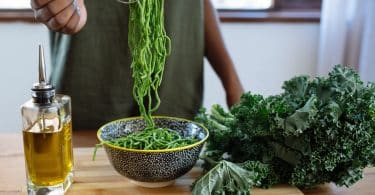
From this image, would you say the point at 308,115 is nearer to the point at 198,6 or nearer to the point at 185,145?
the point at 185,145

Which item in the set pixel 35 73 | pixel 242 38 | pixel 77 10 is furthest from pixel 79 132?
pixel 242 38

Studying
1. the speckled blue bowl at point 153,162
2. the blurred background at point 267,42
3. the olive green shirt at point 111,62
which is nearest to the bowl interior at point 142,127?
the speckled blue bowl at point 153,162

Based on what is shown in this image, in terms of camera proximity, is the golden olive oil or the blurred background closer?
the golden olive oil

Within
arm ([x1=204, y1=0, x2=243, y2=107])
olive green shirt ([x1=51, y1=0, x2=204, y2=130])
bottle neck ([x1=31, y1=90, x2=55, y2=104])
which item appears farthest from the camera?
arm ([x1=204, y1=0, x2=243, y2=107])

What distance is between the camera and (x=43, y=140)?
69 cm

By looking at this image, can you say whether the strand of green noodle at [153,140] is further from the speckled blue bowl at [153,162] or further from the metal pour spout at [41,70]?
the metal pour spout at [41,70]

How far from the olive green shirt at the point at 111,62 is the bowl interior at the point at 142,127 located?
29 cm

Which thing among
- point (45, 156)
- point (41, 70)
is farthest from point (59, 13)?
point (45, 156)

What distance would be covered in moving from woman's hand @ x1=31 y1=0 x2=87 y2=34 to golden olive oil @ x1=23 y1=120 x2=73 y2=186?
0.66ft

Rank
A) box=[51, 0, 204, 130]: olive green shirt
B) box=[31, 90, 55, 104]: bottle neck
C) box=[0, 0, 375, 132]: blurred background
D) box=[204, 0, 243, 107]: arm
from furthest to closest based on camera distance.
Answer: box=[0, 0, 375, 132]: blurred background, box=[204, 0, 243, 107]: arm, box=[51, 0, 204, 130]: olive green shirt, box=[31, 90, 55, 104]: bottle neck

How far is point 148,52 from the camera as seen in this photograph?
2.42ft

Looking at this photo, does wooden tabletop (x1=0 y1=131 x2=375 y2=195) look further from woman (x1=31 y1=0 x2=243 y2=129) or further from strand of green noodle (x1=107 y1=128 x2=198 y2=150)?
woman (x1=31 y1=0 x2=243 y2=129)

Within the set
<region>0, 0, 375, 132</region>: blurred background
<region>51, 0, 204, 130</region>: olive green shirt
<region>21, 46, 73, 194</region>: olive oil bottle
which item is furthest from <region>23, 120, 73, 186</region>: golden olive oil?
<region>0, 0, 375, 132</region>: blurred background

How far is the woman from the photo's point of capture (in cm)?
108
